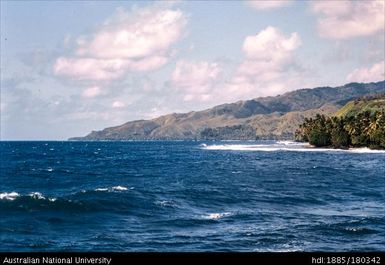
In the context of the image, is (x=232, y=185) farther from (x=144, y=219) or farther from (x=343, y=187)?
(x=144, y=219)

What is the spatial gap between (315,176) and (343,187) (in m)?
21.0

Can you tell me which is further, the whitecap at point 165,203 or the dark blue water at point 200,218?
the whitecap at point 165,203

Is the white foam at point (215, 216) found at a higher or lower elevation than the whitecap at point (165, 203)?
lower

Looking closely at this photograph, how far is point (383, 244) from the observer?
114ft
